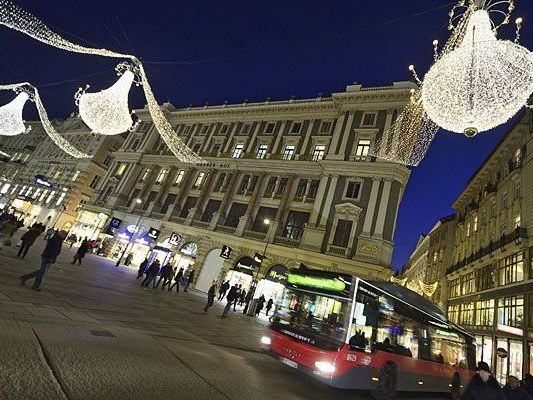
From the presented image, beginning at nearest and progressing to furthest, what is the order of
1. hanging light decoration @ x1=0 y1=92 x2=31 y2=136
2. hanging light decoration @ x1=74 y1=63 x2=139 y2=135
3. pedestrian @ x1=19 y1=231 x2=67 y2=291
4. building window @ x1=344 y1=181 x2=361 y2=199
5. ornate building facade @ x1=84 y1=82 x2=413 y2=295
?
pedestrian @ x1=19 y1=231 x2=67 y2=291 → hanging light decoration @ x1=74 y1=63 x2=139 y2=135 → hanging light decoration @ x1=0 y1=92 x2=31 y2=136 → ornate building facade @ x1=84 y1=82 x2=413 y2=295 → building window @ x1=344 y1=181 x2=361 y2=199

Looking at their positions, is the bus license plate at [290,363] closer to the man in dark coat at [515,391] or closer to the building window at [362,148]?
the man in dark coat at [515,391]

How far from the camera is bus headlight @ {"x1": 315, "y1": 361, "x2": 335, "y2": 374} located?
7590mm

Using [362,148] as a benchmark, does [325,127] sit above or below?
above

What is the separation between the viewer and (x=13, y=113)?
60.1 feet

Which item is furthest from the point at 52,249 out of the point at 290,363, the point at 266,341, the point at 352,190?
the point at 352,190

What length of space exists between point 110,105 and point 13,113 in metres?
9.66

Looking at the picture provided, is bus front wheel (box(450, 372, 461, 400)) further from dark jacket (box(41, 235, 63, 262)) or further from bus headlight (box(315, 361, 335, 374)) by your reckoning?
dark jacket (box(41, 235, 63, 262))

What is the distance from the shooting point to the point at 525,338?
20.3m

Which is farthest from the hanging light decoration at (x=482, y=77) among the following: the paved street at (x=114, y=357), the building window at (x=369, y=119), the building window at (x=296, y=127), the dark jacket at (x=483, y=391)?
the building window at (x=296, y=127)

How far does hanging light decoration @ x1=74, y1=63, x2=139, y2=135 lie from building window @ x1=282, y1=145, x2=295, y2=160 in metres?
20.8

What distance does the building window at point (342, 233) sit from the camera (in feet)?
87.0

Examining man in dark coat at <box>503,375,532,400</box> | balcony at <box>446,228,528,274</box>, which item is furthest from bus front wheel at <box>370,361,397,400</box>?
balcony at <box>446,228,528,274</box>

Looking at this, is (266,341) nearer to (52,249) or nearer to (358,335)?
(358,335)

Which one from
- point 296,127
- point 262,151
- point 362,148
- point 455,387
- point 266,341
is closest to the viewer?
point 266,341
